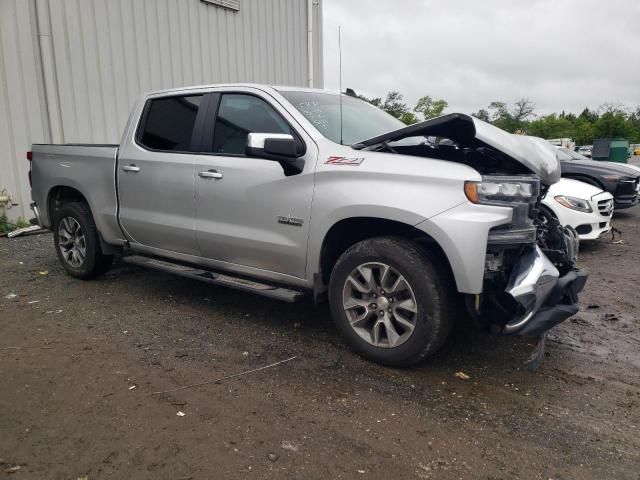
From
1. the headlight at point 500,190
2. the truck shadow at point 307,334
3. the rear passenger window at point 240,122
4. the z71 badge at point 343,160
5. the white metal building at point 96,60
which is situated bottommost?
the truck shadow at point 307,334

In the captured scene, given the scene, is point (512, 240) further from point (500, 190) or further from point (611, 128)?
point (611, 128)

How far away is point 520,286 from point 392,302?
769 millimetres

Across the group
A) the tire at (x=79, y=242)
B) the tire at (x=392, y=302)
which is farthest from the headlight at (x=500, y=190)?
the tire at (x=79, y=242)

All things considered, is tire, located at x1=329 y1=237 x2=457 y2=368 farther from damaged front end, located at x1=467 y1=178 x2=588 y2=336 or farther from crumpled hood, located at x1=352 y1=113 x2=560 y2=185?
crumpled hood, located at x1=352 y1=113 x2=560 y2=185

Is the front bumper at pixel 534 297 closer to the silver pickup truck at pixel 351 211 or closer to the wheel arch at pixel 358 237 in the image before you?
the silver pickup truck at pixel 351 211

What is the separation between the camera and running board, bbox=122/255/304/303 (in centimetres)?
367

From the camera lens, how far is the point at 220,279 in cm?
407

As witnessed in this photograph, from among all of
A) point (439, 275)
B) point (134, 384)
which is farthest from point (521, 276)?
point (134, 384)

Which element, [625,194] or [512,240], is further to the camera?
[625,194]

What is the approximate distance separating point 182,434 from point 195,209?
2012mm

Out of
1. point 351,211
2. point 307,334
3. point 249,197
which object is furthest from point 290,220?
point 307,334

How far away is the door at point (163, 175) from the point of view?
4.30 metres

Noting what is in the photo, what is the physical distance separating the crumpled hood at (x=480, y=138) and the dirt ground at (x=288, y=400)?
134cm

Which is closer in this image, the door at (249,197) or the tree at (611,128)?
the door at (249,197)
